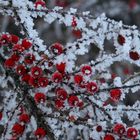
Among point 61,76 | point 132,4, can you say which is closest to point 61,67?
point 61,76

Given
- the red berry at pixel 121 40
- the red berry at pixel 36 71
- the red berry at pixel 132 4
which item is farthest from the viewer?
the red berry at pixel 132 4

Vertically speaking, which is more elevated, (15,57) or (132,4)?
(132,4)

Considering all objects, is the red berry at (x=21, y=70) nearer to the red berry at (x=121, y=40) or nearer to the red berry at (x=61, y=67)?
the red berry at (x=61, y=67)

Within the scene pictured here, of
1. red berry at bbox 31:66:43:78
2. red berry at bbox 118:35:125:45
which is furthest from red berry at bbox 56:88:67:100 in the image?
red berry at bbox 118:35:125:45

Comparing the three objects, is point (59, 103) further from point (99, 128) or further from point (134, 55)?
point (134, 55)

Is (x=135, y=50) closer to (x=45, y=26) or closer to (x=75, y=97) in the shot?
(x=75, y=97)

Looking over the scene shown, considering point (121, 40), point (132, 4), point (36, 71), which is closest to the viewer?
point (36, 71)

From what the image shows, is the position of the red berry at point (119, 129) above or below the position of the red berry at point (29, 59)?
below

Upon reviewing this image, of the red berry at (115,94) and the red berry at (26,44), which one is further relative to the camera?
the red berry at (115,94)

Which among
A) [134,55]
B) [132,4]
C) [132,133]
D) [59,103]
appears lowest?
[132,133]

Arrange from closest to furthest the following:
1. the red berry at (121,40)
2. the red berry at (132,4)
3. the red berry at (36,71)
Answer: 1. the red berry at (36,71)
2. the red berry at (121,40)
3. the red berry at (132,4)

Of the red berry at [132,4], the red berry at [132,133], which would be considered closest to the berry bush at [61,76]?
the red berry at [132,133]
